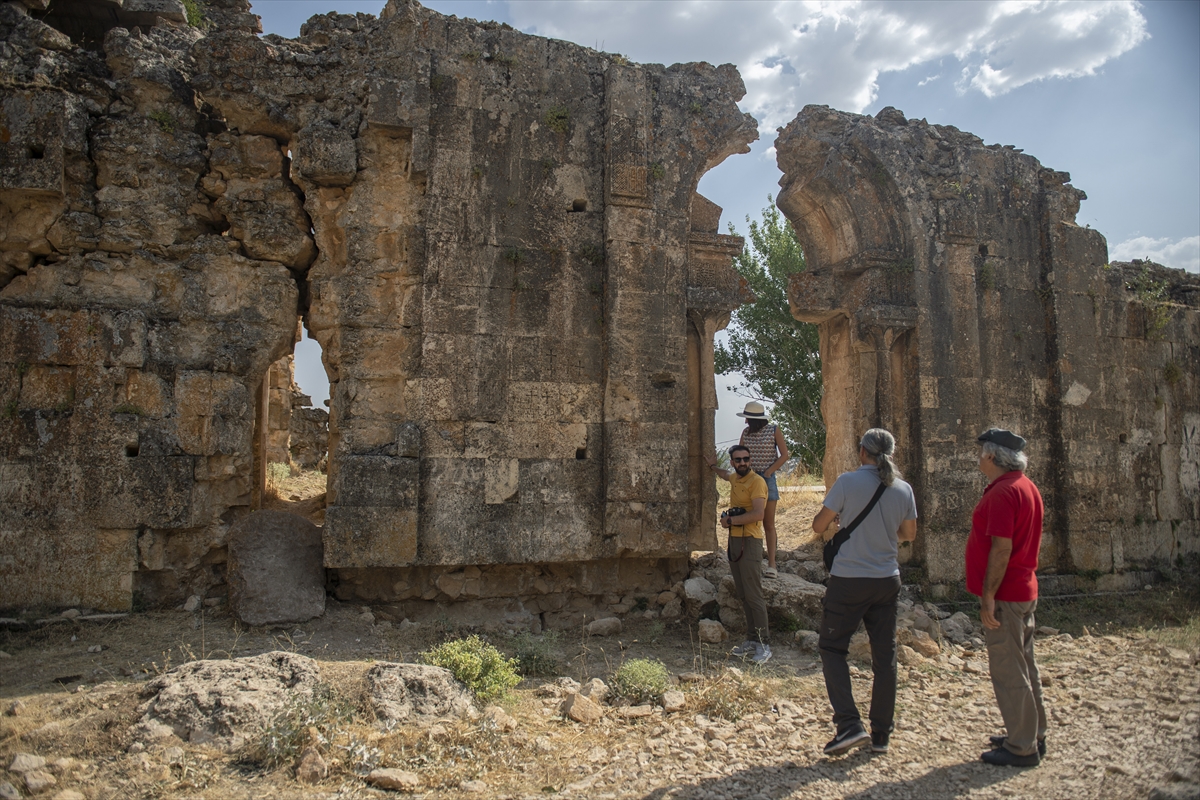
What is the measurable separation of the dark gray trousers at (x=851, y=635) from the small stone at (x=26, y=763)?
397 cm

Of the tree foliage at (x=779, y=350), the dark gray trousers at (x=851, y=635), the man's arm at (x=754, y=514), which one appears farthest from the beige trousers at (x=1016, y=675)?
the tree foliage at (x=779, y=350)

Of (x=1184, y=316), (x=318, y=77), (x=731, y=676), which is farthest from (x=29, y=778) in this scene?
(x=1184, y=316)

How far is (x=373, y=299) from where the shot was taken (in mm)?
6465

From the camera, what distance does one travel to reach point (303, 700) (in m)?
4.29

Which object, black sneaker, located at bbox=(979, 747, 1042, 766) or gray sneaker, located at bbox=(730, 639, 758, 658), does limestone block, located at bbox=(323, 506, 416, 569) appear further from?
black sneaker, located at bbox=(979, 747, 1042, 766)

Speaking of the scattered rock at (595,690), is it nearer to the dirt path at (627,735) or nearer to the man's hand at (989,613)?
the dirt path at (627,735)

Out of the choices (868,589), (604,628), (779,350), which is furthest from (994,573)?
(779,350)

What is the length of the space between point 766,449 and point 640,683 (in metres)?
2.40

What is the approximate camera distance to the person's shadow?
12.3 feet

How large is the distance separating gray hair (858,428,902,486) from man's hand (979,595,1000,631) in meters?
0.81

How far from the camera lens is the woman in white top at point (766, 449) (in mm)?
6441

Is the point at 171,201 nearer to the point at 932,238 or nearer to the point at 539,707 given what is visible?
the point at 539,707

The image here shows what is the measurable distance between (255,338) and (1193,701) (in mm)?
7442

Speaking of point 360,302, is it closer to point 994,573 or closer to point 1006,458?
point 1006,458
